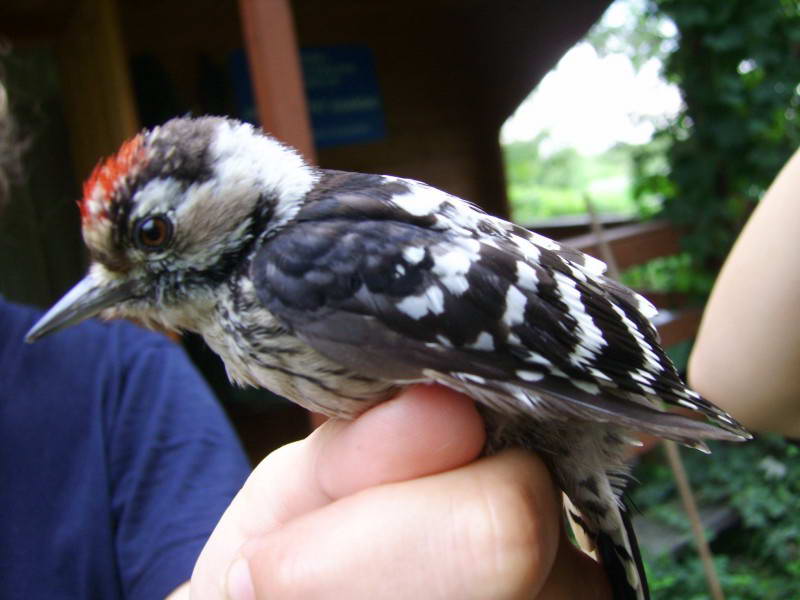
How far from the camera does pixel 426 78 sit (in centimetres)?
532

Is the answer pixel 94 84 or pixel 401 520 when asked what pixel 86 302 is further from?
pixel 94 84

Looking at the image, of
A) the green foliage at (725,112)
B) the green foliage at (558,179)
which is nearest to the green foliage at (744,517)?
the green foliage at (725,112)

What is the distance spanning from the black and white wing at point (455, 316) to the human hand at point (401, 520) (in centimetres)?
11

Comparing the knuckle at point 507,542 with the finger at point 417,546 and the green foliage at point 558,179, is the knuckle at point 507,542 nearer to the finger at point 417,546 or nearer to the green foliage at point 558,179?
the finger at point 417,546

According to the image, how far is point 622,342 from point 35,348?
5.59 feet

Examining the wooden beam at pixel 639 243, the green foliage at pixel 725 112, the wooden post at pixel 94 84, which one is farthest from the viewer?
the green foliage at pixel 725 112

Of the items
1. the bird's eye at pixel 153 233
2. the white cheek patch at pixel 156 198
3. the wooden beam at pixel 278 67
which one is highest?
the wooden beam at pixel 278 67

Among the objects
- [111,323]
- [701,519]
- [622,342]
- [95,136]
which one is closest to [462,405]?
[622,342]

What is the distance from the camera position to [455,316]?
1.20 meters

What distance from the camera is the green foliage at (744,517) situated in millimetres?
3672

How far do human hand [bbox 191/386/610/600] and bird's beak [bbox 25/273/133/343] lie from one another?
532 millimetres

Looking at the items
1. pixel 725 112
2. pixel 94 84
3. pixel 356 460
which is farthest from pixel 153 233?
pixel 725 112

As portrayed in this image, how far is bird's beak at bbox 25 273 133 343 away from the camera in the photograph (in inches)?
55.1

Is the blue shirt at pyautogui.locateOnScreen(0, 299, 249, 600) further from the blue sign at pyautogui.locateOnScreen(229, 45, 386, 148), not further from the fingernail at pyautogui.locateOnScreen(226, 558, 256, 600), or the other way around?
the blue sign at pyautogui.locateOnScreen(229, 45, 386, 148)
